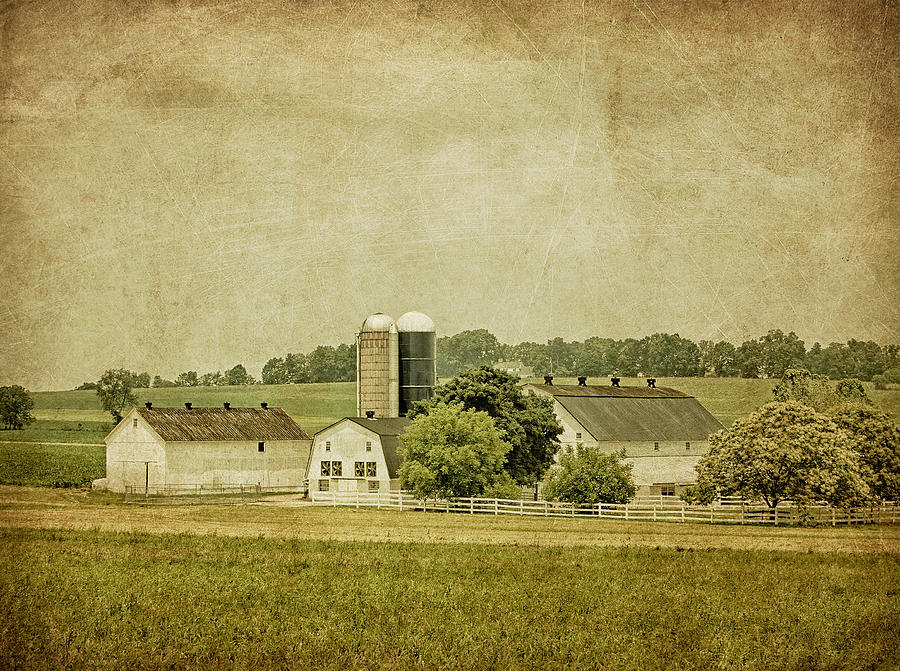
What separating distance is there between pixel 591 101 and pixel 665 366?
28548mm

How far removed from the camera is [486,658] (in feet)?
44.5

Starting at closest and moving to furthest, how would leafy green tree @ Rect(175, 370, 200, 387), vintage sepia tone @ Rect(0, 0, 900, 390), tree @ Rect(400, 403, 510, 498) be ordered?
vintage sepia tone @ Rect(0, 0, 900, 390) → tree @ Rect(400, 403, 510, 498) → leafy green tree @ Rect(175, 370, 200, 387)

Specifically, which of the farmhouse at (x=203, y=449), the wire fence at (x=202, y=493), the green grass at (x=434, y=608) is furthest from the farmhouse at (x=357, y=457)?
the green grass at (x=434, y=608)

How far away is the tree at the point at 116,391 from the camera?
163 feet

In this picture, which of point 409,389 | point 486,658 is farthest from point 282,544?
point 409,389

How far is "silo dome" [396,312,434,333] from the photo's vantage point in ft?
178

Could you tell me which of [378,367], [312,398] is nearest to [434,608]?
[378,367]

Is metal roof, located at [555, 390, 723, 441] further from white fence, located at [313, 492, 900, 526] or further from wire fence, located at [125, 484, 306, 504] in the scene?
wire fence, located at [125, 484, 306, 504]

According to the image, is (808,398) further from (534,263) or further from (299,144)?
(299,144)

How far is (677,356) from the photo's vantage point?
59.1 m

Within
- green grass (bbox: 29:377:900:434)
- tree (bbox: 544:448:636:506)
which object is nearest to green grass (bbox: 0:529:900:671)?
tree (bbox: 544:448:636:506)

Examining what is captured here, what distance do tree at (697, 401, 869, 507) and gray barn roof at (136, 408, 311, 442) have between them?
24.9 metres

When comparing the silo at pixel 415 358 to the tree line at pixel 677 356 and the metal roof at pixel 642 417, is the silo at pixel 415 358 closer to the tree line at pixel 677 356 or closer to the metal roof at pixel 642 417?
the tree line at pixel 677 356

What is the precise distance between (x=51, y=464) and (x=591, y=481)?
25.1m
